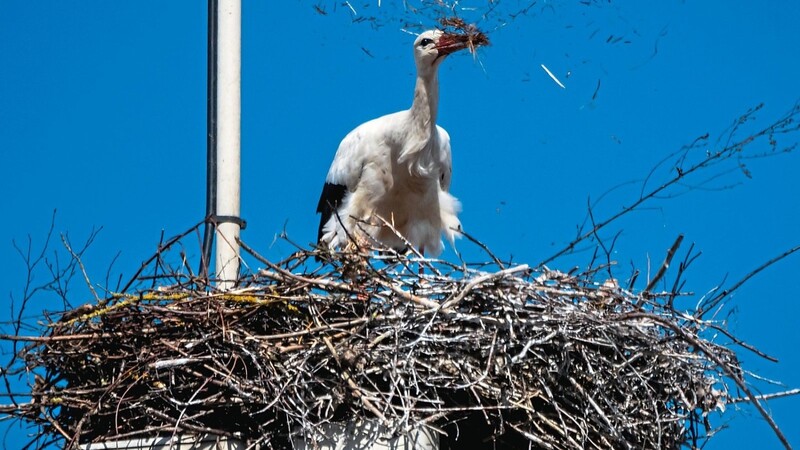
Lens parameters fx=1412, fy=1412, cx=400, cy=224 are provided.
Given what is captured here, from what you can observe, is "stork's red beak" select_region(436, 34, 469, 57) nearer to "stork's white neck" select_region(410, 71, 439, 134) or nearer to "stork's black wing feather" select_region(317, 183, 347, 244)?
"stork's white neck" select_region(410, 71, 439, 134)

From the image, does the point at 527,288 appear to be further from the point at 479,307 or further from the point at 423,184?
the point at 423,184

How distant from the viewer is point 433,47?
8.32 m

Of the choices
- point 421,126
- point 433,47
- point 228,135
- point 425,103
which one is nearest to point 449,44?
point 433,47

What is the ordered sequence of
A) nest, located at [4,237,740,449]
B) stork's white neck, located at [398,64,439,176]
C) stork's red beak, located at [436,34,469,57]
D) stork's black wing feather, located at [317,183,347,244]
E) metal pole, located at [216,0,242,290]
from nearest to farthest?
nest, located at [4,237,740,449]
metal pole, located at [216,0,242,290]
stork's red beak, located at [436,34,469,57]
stork's white neck, located at [398,64,439,176]
stork's black wing feather, located at [317,183,347,244]

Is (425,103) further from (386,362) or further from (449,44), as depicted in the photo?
(386,362)

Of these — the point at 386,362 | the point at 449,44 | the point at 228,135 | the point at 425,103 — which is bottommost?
the point at 386,362

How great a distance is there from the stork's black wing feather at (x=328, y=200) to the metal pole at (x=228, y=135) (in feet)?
5.56

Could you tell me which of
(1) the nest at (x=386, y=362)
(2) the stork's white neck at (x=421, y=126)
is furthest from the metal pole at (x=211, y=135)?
(2) the stork's white neck at (x=421, y=126)

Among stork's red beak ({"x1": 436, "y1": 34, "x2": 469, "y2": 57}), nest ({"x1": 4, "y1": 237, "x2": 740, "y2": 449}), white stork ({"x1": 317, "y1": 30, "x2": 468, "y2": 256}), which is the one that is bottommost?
nest ({"x1": 4, "y1": 237, "x2": 740, "y2": 449})

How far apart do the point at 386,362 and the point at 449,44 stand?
10.0 feet

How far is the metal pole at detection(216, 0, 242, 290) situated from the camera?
259 inches

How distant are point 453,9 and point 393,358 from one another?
209cm

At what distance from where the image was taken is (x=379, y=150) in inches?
340

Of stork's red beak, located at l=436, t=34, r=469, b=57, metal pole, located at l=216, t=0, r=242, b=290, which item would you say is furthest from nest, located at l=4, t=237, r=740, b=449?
stork's red beak, located at l=436, t=34, r=469, b=57
